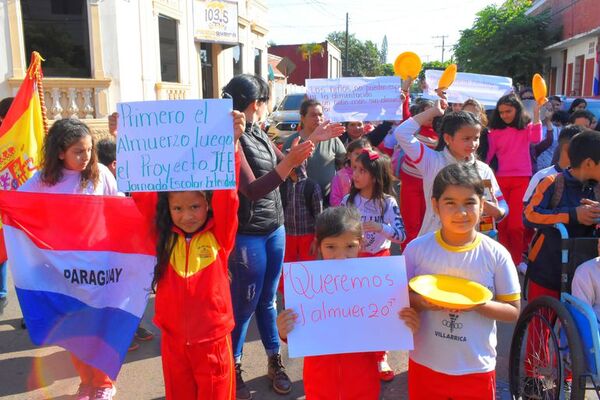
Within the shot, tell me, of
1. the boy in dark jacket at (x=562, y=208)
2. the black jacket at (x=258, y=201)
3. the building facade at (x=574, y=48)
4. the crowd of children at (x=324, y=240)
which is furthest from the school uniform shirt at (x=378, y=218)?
the building facade at (x=574, y=48)

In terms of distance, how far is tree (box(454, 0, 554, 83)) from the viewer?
27.7 meters

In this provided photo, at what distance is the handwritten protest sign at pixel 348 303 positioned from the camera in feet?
7.30

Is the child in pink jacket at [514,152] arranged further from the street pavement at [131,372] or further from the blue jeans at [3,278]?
the blue jeans at [3,278]

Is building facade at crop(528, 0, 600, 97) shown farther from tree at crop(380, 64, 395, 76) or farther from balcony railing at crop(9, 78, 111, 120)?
tree at crop(380, 64, 395, 76)

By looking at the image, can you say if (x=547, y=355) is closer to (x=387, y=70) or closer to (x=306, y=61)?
(x=306, y=61)

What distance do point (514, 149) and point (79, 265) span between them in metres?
4.48

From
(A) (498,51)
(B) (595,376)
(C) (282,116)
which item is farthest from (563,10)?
(B) (595,376)

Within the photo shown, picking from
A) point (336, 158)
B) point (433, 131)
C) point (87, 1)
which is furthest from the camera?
point (87, 1)

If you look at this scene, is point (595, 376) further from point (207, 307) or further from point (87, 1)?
point (87, 1)

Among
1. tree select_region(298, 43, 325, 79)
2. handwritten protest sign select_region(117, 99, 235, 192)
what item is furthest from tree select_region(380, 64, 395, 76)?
handwritten protest sign select_region(117, 99, 235, 192)

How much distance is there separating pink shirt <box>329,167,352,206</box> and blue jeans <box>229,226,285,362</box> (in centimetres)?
100

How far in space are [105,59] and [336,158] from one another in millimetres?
10071

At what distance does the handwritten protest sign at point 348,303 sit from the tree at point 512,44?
1112 inches

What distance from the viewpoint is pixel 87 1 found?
40.6 ft
